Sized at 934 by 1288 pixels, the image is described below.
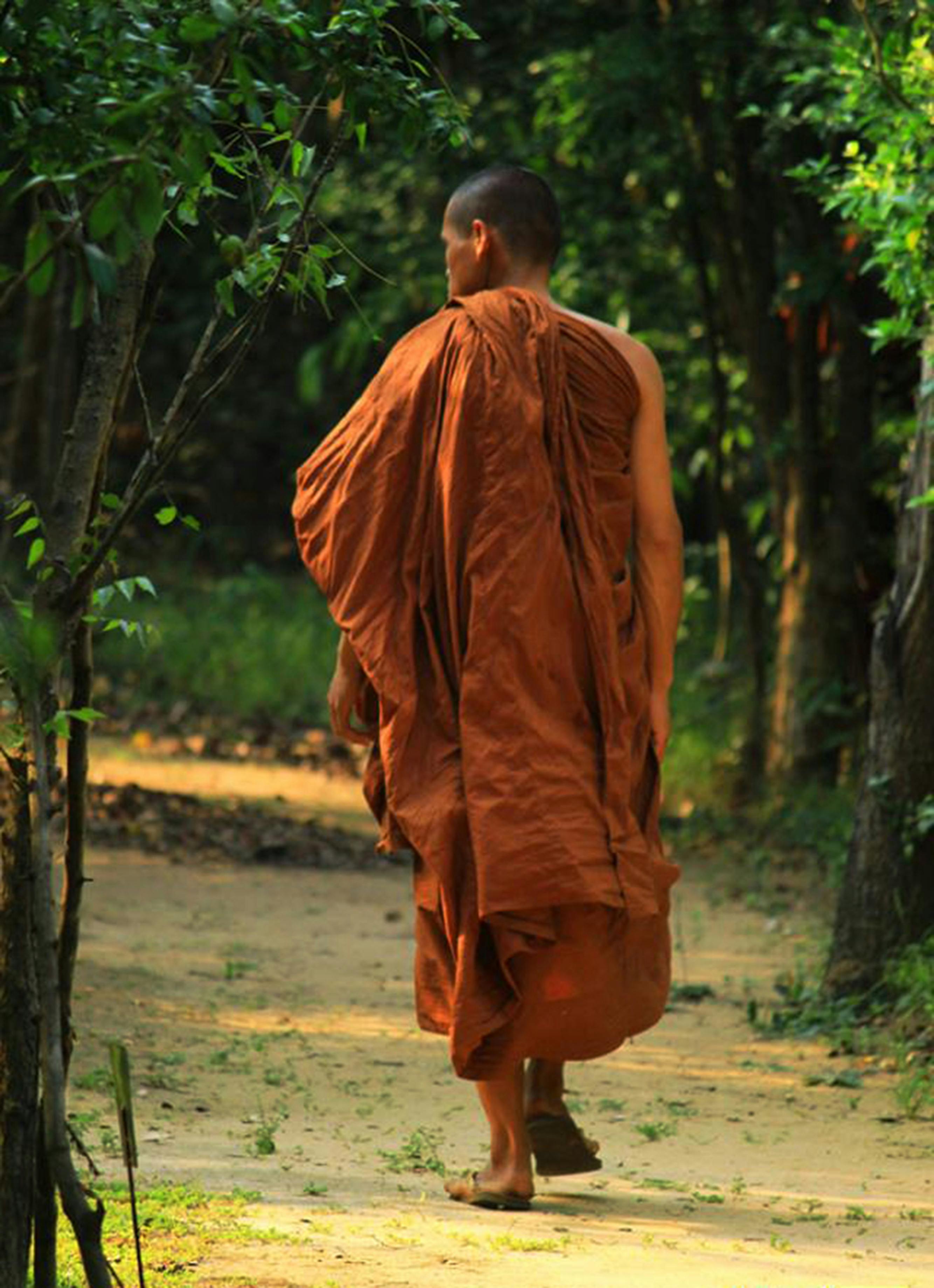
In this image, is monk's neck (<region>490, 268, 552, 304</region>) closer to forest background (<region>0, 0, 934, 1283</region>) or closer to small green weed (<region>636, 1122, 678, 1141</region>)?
forest background (<region>0, 0, 934, 1283</region>)

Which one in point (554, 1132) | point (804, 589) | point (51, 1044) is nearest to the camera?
point (51, 1044)

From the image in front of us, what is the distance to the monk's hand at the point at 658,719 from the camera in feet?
13.9

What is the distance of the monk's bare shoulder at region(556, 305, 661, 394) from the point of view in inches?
168

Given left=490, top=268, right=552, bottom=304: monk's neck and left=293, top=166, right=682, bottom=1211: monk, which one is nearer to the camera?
left=293, top=166, right=682, bottom=1211: monk

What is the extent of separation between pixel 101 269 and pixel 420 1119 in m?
3.28

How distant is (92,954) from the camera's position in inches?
264

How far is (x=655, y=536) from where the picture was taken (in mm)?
4262

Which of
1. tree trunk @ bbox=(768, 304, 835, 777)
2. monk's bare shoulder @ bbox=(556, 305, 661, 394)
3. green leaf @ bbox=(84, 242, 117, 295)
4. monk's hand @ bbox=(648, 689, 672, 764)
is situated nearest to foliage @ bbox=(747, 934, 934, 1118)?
monk's hand @ bbox=(648, 689, 672, 764)

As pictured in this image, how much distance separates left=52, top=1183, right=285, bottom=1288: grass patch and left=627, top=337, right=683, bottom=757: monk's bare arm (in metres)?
1.27

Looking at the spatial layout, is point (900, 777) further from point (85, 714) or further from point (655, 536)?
point (85, 714)

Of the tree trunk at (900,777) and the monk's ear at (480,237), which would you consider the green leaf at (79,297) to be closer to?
the monk's ear at (480,237)

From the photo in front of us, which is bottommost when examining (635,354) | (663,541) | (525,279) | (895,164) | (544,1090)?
(544,1090)

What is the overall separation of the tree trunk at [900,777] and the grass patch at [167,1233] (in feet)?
8.89

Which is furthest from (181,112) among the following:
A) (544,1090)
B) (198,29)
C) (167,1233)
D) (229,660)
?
(229,660)
